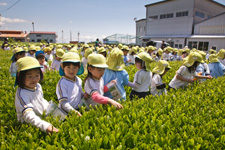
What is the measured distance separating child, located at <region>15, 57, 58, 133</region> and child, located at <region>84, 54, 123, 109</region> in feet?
2.62

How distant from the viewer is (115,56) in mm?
3207

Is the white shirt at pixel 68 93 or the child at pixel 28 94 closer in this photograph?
the child at pixel 28 94

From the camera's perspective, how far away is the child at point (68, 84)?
8.16 feet

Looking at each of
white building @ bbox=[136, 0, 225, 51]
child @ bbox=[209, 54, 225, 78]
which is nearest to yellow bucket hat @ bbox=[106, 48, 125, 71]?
child @ bbox=[209, 54, 225, 78]

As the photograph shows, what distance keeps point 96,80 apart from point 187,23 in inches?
1341

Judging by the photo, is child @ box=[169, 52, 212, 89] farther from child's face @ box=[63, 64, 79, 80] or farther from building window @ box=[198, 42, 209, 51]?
building window @ box=[198, 42, 209, 51]

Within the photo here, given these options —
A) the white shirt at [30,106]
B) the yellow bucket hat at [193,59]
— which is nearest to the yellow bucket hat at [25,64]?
the white shirt at [30,106]

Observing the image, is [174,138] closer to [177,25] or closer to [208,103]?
[208,103]

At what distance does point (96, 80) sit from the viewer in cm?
280

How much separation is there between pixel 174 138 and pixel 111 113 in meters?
0.91

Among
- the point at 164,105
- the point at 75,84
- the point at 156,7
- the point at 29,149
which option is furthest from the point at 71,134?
the point at 156,7

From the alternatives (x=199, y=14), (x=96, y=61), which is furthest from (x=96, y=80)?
(x=199, y=14)

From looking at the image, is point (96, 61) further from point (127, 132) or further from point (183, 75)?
point (183, 75)

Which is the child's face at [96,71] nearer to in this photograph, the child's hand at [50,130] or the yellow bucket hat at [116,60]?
the yellow bucket hat at [116,60]
